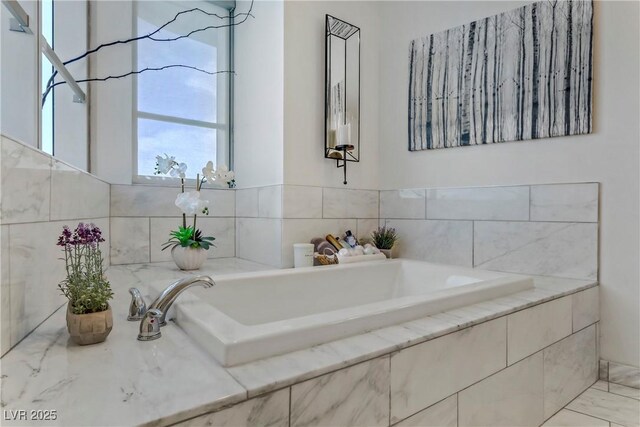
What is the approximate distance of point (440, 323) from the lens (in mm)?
998

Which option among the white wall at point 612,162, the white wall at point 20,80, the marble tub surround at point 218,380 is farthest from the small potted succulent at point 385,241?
the white wall at point 20,80

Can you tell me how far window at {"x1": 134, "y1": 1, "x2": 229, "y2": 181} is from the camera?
2195 millimetres

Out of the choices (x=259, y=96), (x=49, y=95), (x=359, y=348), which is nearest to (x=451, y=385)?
(x=359, y=348)

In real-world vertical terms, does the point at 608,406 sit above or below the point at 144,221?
below

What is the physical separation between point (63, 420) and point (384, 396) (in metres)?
0.61

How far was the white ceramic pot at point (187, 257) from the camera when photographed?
1.84 meters

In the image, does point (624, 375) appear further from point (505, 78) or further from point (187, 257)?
point (187, 257)

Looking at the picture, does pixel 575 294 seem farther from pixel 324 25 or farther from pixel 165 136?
pixel 165 136

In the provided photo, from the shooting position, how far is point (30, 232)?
884 millimetres

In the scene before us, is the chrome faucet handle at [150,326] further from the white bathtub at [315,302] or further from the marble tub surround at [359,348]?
the marble tub surround at [359,348]

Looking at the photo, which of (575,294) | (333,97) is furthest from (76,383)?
(333,97)

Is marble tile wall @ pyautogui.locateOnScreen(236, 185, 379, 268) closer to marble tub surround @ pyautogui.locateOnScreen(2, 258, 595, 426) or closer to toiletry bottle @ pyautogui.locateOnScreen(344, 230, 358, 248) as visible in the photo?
toiletry bottle @ pyautogui.locateOnScreen(344, 230, 358, 248)

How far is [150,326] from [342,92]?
173 cm

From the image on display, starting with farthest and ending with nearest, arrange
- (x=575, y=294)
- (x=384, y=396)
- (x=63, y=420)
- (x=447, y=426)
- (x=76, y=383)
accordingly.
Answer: (x=575, y=294), (x=447, y=426), (x=384, y=396), (x=76, y=383), (x=63, y=420)
